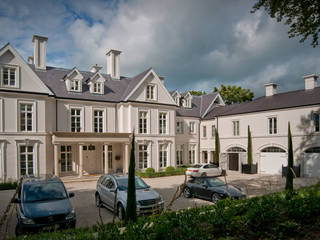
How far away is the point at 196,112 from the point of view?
32625 millimetres

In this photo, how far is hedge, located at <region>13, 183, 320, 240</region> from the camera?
18.3ft

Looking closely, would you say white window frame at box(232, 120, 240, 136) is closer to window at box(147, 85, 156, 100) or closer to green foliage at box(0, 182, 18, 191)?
window at box(147, 85, 156, 100)

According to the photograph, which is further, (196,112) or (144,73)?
(196,112)

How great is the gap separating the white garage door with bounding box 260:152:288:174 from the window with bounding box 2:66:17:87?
79.1 feet

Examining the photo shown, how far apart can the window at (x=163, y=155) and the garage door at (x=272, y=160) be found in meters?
10.1

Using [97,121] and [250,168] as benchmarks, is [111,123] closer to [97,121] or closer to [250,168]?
[97,121]

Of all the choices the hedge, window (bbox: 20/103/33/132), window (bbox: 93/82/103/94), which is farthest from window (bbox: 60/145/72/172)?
the hedge

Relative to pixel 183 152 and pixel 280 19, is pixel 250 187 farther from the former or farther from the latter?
pixel 183 152

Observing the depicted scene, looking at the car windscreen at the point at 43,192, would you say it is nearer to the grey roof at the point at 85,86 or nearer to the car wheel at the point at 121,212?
the car wheel at the point at 121,212

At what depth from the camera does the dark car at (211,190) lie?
12.2 meters

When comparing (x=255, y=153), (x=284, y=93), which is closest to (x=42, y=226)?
(x=255, y=153)

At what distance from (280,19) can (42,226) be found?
1537cm

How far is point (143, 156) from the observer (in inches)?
963

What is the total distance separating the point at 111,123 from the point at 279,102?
17337 mm
